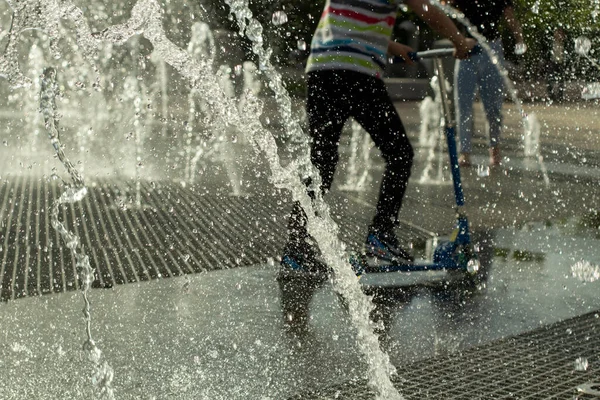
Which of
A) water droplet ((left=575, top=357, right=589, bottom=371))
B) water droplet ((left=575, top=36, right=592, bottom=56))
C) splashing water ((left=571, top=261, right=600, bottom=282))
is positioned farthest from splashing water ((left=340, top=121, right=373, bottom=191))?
water droplet ((left=575, top=36, right=592, bottom=56))

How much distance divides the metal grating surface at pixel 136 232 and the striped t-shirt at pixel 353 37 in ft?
3.78

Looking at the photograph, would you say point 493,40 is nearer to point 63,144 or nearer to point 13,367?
point 63,144

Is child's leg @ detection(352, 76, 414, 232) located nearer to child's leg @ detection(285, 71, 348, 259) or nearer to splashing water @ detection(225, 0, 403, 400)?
child's leg @ detection(285, 71, 348, 259)

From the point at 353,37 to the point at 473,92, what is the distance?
18.3ft

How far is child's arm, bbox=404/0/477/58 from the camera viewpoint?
231 inches

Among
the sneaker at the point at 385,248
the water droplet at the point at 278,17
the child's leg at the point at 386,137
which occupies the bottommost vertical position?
the water droplet at the point at 278,17

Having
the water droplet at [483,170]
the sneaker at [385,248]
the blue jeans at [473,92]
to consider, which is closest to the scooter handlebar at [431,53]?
the sneaker at [385,248]

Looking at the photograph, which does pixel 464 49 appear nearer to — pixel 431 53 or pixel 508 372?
pixel 431 53

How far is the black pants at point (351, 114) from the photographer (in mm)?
5758

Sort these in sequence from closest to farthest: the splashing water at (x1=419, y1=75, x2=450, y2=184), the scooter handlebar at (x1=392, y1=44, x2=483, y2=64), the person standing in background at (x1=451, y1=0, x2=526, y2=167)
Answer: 1. the scooter handlebar at (x1=392, y1=44, x2=483, y2=64)
2. the splashing water at (x1=419, y1=75, x2=450, y2=184)
3. the person standing in background at (x1=451, y1=0, x2=526, y2=167)

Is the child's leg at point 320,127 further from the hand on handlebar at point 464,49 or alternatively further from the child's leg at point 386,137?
the hand on handlebar at point 464,49

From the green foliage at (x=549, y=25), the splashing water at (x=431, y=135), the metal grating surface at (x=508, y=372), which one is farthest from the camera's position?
the green foliage at (x=549, y=25)

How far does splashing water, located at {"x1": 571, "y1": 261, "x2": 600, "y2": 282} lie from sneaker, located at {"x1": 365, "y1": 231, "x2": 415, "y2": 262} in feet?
2.93

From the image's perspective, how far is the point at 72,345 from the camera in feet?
14.6
